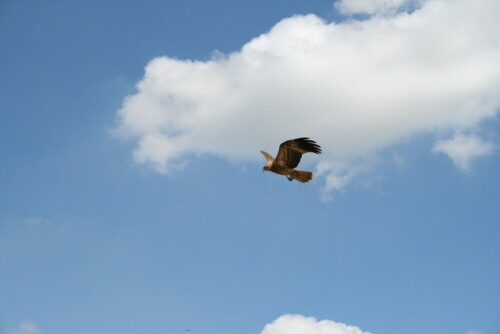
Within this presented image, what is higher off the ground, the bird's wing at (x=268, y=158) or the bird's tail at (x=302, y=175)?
the bird's wing at (x=268, y=158)

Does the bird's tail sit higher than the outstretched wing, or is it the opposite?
the outstretched wing

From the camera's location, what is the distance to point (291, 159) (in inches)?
1539

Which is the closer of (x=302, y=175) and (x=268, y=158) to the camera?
(x=302, y=175)

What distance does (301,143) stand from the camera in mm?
Answer: 38688

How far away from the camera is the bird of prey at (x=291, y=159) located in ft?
127

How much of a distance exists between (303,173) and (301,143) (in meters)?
1.27

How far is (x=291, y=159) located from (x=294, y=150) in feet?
1.40

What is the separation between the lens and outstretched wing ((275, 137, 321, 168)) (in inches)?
1523

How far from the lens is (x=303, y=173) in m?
39.0

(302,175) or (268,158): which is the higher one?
(268,158)

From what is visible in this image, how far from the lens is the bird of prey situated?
3875 centimetres

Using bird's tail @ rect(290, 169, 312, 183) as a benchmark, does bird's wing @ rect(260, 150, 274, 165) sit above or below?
above

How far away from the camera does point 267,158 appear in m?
39.5

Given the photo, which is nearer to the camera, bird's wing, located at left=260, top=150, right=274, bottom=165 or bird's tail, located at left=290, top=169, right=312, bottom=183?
bird's tail, located at left=290, top=169, right=312, bottom=183
